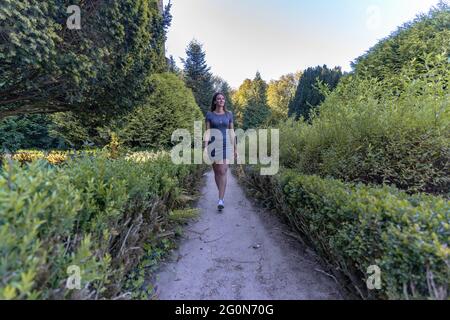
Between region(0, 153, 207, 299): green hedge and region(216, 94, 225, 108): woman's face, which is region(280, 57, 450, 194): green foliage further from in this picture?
region(0, 153, 207, 299): green hedge

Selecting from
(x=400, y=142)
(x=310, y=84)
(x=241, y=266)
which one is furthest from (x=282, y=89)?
(x=241, y=266)

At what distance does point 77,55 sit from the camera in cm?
446

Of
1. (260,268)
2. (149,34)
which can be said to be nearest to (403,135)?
(260,268)

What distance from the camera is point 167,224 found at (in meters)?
2.95

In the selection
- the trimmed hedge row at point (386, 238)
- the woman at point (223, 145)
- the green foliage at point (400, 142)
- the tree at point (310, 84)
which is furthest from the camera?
the tree at point (310, 84)

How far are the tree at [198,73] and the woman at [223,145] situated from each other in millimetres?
22709

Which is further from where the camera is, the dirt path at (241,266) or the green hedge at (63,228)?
the dirt path at (241,266)

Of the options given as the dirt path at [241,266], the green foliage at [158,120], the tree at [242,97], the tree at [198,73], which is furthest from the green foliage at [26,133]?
the tree at [242,97]

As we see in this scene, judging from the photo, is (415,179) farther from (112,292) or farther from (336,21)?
(336,21)

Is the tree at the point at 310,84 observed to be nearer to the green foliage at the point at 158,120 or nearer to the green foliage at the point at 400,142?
the green foliage at the point at 158,120

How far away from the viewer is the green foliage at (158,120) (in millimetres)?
9750

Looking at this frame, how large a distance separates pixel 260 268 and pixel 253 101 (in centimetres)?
2537

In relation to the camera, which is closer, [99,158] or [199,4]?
[99,158]

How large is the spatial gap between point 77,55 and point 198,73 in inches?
933
